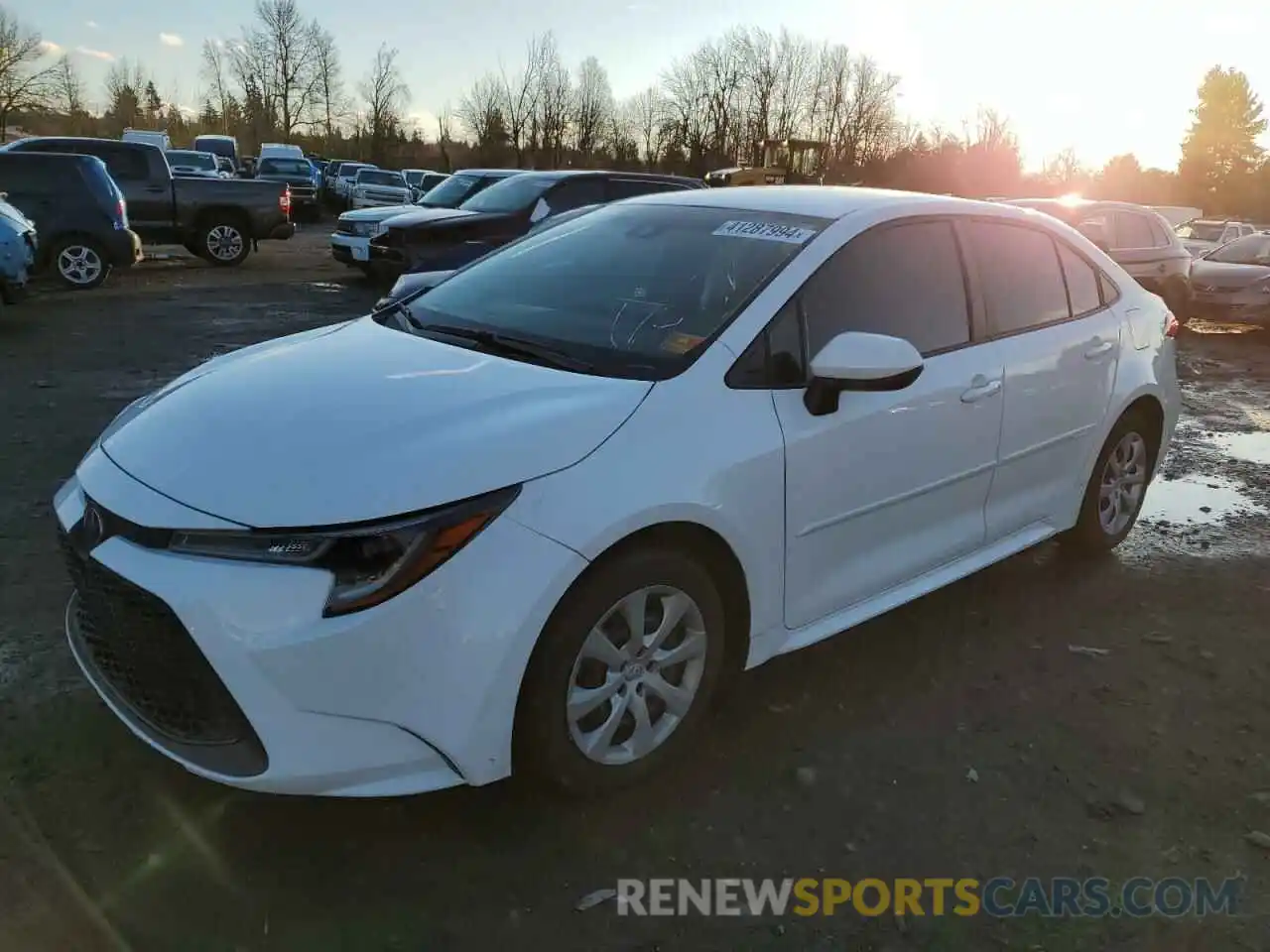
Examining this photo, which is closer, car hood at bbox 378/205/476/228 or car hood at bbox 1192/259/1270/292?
car hood at bbox 378/205/476/228

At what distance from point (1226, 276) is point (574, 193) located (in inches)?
364

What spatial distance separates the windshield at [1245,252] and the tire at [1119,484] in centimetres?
1248

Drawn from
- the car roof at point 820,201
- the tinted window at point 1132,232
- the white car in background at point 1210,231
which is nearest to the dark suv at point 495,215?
the tinted window at point 1132,232

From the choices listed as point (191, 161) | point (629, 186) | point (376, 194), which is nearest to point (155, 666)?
point (629, 186)

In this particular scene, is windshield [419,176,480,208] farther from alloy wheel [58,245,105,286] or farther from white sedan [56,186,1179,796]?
white sedan [56,186,1179,796]

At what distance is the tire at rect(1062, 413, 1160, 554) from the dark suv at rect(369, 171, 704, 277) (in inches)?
323

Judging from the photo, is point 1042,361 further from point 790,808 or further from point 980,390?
point 790,808

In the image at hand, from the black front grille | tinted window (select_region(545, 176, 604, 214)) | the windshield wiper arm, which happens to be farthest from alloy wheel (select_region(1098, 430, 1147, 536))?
tinted window (select_region(545, 176, 604, 214))

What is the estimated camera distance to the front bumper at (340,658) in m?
2.27

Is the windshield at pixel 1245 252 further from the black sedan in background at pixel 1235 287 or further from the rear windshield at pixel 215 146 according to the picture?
the rear windshield at pixel 215 146

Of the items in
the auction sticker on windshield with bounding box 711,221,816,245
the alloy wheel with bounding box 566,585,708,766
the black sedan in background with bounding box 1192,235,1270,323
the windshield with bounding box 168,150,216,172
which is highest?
the windshield with bounding box 168,150,216,172

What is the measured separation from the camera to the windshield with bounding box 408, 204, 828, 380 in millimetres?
3109

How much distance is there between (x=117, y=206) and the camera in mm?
12500

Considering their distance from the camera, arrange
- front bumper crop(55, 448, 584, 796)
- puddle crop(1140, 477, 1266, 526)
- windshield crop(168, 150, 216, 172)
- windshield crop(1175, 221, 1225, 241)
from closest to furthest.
A: 1. front bumper crop(55, 448, 584, 796)
2. puddle crop(1140, 477, 1266, 526)
3. windshield crop(1175, 221, 1225, 241)
4. windshield crop(168, 150, 216, 172)
